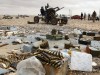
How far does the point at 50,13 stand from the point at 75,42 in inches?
545

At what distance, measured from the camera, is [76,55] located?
6.58 meters

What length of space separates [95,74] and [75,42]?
12.6 feet

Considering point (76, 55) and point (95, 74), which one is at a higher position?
point (76, 55)

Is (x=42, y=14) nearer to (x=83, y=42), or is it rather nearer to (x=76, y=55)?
(x=83, y=42)

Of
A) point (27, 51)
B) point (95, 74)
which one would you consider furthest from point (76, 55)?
point (27, 51)

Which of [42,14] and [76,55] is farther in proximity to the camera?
[42,14]

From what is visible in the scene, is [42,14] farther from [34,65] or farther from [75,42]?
[34,65]

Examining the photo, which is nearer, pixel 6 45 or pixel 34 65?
pixel 34 65

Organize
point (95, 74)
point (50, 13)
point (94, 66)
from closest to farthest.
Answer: point (95, 74) < point (94, 66) < point (50, 13)

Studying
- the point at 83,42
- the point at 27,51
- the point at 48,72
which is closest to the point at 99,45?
the point at 83,42

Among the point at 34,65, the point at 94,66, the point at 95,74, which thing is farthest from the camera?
the point at 94,66

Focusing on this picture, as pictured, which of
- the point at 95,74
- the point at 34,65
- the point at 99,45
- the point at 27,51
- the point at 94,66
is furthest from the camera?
the point at 99,45

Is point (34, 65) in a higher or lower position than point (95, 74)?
higher

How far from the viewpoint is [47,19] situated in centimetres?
2491
